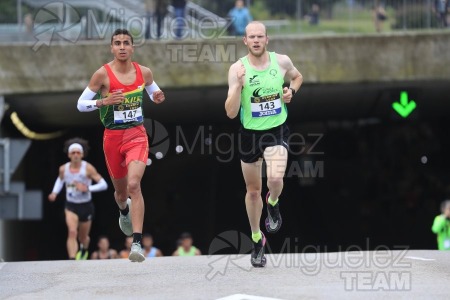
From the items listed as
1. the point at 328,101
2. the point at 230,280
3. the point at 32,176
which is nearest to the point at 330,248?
the point at 328,101

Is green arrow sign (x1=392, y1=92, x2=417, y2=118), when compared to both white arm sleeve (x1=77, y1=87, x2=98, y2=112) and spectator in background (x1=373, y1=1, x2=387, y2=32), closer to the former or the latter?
spectator in background (x1=373, y1=1, x2=387, y2=32)

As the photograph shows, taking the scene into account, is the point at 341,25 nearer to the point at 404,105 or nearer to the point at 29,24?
the point at 404,105

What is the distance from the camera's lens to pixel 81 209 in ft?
52.6

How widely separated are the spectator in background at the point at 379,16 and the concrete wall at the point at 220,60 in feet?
1.71

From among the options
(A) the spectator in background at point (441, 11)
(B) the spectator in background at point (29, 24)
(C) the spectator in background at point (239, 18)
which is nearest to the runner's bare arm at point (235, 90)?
(C) the spectator in background at point (239, 18)

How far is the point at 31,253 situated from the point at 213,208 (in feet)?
21.8

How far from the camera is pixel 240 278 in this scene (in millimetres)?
9938

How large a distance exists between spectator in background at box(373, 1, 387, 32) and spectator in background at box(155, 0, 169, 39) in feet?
12.8

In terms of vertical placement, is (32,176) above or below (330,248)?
above

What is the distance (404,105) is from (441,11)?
217cm

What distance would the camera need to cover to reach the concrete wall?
18.7 m

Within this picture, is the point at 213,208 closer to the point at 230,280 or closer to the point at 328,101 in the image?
the point at 328,101

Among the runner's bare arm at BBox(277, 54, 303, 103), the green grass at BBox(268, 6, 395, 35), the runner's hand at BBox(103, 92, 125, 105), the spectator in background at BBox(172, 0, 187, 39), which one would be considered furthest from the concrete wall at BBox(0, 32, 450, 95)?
the runner's hand at BBox(103, 92, 125, 105)

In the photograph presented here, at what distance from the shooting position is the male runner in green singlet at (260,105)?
1005cm
